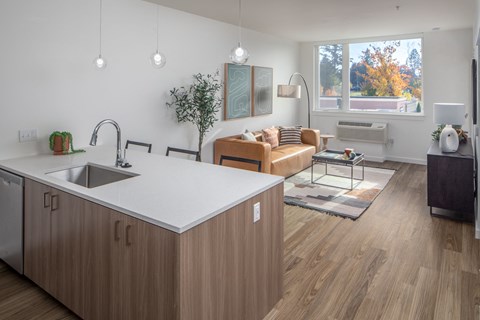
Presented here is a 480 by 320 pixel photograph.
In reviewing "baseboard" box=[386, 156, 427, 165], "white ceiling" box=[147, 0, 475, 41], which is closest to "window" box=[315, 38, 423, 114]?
"white ceiling" box=[147, 0, 475, 41]

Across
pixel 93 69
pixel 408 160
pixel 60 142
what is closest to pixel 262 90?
pixel 408 160

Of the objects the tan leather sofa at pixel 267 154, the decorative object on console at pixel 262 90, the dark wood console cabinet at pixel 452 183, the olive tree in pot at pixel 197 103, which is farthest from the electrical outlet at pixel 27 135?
the dark wood console cabinet at pixel 452 183

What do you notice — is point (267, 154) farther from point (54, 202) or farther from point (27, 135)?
point (54, 202)

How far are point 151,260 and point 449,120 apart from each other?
4002 millimetres

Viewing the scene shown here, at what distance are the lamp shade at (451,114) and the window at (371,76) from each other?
2.78 metres

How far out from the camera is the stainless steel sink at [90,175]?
2.63m

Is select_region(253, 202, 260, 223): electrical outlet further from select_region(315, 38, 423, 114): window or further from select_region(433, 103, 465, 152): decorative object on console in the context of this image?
select_region(315, 38, 423, 114): window

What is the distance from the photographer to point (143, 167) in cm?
266

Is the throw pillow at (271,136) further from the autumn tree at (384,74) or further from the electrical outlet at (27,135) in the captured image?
the electrical outlet at (27,135)

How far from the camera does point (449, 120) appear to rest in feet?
13.6

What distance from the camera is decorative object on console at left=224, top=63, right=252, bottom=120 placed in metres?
5.57

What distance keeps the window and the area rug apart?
1653 millimetres

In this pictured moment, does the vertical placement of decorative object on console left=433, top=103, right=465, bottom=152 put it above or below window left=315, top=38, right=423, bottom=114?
below

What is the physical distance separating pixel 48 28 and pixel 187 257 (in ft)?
9.26
